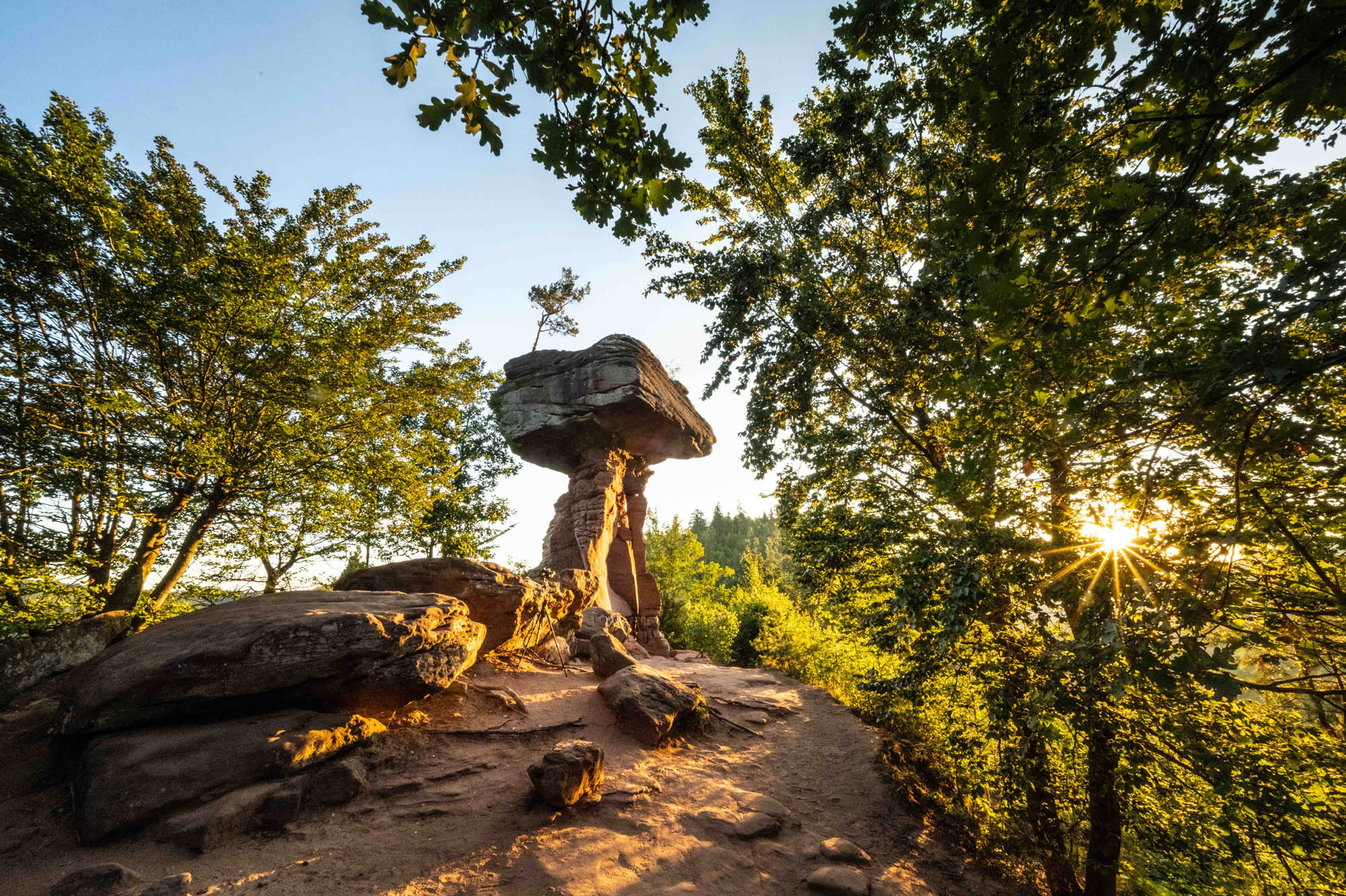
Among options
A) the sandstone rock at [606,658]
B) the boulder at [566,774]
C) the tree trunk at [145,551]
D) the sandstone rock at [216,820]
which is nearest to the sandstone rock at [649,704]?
the sandstone rock at [606,658]

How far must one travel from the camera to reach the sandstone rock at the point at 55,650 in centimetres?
568

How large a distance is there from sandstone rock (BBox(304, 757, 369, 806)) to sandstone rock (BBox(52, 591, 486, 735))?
2.92 feet

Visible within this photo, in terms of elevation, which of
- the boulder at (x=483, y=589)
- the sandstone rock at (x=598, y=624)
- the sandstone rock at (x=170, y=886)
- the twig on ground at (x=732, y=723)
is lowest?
the twig on ground at (x=732, y=723)

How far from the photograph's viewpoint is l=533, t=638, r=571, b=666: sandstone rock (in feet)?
33.6

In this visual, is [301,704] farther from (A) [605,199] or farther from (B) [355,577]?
(A) [605,199]

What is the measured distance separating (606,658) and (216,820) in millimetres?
6554

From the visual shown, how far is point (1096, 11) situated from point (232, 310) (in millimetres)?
9355

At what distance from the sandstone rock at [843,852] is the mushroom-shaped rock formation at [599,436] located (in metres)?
11.8

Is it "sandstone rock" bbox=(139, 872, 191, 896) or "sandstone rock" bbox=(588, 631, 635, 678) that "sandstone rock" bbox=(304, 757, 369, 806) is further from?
"sandstone rock" bbox=(588, 631, 635, 678)

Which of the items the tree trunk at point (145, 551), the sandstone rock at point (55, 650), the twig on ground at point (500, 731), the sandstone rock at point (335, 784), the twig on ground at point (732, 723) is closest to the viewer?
the sandstone rock at point (335, 784)

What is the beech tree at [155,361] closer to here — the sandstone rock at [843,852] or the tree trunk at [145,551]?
the tree trunk at [145,551]

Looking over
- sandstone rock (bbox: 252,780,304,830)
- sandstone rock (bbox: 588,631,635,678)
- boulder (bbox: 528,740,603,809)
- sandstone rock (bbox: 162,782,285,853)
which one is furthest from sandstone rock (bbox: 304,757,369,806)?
sandstone rock (bbox: 588,631,635,678)

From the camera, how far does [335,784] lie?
15.2 feet

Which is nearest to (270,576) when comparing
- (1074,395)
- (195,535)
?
(195,535)
